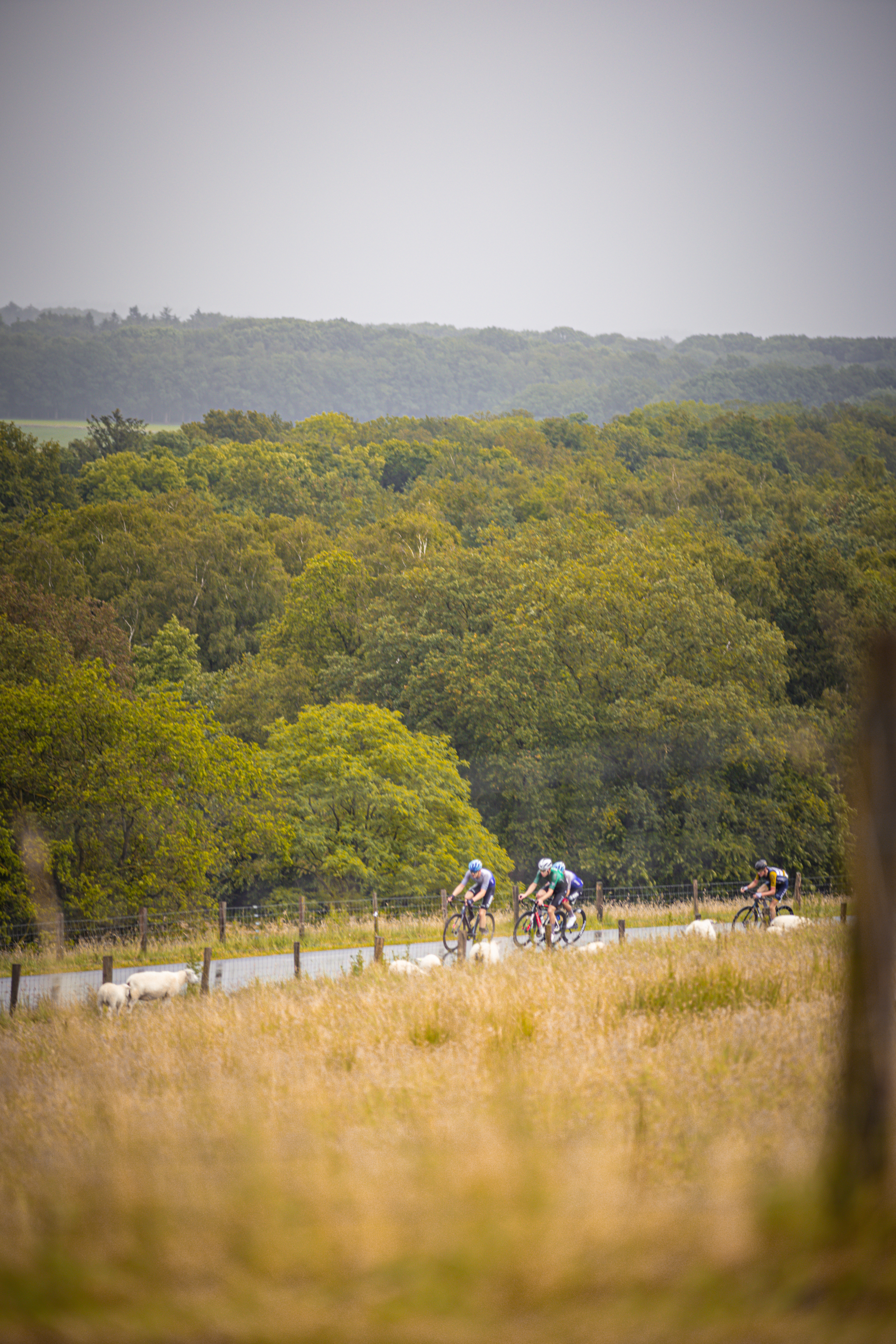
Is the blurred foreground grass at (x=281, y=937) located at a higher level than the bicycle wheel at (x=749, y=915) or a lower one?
lower

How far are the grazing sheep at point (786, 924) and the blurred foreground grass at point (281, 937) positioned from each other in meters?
1.06

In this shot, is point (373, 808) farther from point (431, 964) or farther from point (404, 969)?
point (404, 969)

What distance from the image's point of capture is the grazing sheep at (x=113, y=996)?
505 inches

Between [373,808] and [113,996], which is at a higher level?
[373,808]

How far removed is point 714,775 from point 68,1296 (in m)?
42.1

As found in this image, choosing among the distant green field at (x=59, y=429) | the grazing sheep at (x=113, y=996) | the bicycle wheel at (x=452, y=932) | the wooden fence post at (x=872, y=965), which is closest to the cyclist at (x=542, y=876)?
the bicycle wheel at (x=452, y=932)

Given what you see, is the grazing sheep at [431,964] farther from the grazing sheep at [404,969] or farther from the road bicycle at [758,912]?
the road bicycle at [758,912]

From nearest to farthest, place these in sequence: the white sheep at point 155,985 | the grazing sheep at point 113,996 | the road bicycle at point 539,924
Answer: the grazing sheep at point 113,996
the white sheep at point 155,985
the road bicycle at point 539,924

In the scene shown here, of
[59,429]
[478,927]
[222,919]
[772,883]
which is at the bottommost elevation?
[222,919]

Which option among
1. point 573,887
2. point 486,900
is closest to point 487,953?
point 486,900

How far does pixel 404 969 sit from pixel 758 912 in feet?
32.7

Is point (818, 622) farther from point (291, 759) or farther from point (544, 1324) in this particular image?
point (544, 1324)

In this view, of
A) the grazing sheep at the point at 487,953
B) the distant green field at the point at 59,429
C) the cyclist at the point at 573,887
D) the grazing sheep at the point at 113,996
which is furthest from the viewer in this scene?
the distant green field at the point at 59,429

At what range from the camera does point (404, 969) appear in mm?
13219
